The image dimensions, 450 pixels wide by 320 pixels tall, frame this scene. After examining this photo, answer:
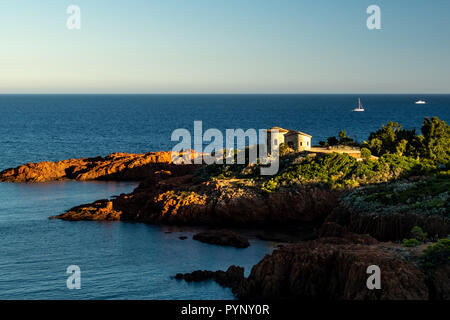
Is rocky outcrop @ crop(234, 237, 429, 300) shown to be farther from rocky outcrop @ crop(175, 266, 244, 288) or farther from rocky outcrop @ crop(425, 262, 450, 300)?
rocky outcrop @ crop(175, 266, 244, 288)

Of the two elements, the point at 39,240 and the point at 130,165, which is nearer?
the point at 39,240

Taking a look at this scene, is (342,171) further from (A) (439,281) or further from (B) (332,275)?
(A) (439,281)

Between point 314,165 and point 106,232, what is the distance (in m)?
22.9

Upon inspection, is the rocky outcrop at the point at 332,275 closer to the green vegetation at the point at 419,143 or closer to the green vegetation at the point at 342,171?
the green vegetation at the point at 342,171

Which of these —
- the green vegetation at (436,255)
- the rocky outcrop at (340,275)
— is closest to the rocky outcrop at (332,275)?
the rocky outcrop at (340,275)

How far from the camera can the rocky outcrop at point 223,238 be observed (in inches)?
1708

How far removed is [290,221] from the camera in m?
51.1

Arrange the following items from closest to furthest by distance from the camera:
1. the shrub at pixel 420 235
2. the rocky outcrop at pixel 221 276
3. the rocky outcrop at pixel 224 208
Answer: the rocky outcrop at pixel 221 276, the shrub at pixel 420 235, the rocky outcrop at pixel 224 208

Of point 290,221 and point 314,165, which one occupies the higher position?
point 314,165

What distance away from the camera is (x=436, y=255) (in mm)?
28484

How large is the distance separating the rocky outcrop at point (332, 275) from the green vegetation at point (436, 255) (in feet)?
3.24

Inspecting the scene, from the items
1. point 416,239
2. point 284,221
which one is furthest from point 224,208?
point 416,239

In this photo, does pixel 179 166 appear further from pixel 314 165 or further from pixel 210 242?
pixel 210 242
